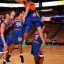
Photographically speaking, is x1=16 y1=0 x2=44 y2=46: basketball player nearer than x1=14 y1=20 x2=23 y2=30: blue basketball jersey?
Yes

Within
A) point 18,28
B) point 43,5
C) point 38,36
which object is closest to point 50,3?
point 43,5

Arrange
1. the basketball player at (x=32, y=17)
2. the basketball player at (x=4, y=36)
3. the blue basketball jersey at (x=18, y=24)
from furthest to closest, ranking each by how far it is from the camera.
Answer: the blue basketball jersey at (x=18, y=24)
the basketball player at (x=4, y=36)
the basketball player at (x=32, y=17)

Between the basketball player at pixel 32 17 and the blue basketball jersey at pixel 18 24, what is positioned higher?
the basketball player at pixel 32 17

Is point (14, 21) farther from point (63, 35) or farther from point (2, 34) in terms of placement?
point (63, 35)

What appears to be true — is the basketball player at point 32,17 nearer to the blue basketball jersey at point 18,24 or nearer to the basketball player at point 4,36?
the basketball player at point 4,36

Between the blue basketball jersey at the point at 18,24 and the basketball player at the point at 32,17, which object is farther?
the blue basketball jersey at the point at 18,24

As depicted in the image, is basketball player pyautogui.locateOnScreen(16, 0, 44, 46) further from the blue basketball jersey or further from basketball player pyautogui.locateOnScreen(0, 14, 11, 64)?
the blue basketball jersey

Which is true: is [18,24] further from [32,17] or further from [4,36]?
[32,17]

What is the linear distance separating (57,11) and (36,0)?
250cm

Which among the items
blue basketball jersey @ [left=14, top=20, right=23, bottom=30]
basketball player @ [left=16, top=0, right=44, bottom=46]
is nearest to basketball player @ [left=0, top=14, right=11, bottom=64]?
blue basketball jersey @ [left=14, top=20, right=23, bottom=30]

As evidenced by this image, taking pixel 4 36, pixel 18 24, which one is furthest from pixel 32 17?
pixel 18 24

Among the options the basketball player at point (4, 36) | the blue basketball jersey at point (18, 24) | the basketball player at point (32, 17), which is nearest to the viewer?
the basketball player at point (32, 17)

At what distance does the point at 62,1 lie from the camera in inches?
626

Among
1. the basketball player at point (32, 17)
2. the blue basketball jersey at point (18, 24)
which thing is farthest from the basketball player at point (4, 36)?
the basketball player at point (32, 17)
